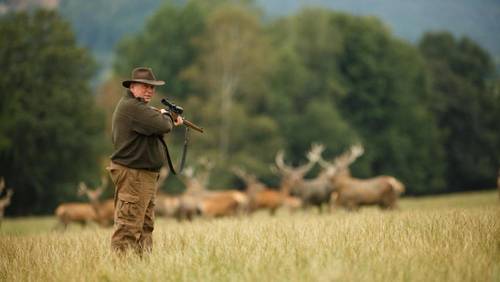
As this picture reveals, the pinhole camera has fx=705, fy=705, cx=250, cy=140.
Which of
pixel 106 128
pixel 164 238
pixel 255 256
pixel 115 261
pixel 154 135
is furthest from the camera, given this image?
pixel 106 128

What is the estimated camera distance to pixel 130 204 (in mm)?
7340

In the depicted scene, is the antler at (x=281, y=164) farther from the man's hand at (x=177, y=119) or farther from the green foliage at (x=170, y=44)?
the man's hand at (x=177, y=119)

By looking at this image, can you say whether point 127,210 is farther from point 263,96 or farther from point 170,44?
point 170,44

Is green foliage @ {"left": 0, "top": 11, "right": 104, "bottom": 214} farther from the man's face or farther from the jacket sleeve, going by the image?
the jacket sleeve

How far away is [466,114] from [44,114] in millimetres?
29880

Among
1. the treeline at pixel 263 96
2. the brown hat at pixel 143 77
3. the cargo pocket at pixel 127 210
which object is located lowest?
the cargo pocket at pixel 127 210

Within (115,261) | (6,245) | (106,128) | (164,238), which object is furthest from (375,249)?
(106,128)

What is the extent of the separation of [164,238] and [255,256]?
2.78m

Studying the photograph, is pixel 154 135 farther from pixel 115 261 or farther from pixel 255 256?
pixel 255 256

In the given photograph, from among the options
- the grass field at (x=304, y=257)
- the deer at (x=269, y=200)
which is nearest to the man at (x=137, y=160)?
the grass field at (x=304, y=257)

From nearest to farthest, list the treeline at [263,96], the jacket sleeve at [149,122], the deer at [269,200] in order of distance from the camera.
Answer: the jacket sleeve at [149,122] → the deer at [269,200] → the treeline at [263,96]

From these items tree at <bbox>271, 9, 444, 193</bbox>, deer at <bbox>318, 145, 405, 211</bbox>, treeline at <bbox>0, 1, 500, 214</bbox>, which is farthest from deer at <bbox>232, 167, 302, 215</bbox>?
tree at <bbox>271, 9, 444, 193</bbox>

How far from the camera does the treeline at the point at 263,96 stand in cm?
3325

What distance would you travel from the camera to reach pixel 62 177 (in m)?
33.9
